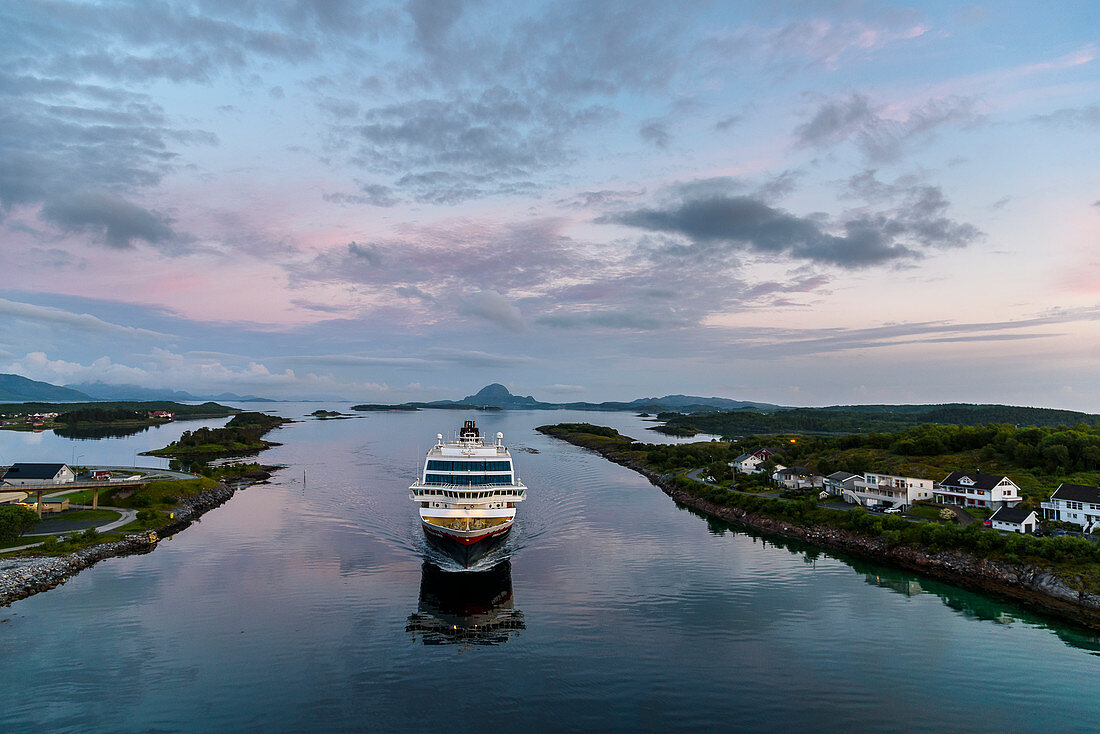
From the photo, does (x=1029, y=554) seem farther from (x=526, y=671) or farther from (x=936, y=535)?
(x=526, y=671)

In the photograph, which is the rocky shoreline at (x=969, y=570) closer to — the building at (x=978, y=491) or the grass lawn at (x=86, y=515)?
the building at (x=978, y=491)

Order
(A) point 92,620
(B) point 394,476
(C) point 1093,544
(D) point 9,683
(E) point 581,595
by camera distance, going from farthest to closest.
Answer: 1. (B) point 394,476
2. (C) point 1093,544
3. (E) point 581,595
4. (A) point 92,620
5. (D) point 9,683

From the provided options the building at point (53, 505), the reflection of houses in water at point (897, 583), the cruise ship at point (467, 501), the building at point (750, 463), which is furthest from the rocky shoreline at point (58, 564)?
the building at point (750, 463)

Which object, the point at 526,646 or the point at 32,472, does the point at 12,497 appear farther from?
the point at 526,646

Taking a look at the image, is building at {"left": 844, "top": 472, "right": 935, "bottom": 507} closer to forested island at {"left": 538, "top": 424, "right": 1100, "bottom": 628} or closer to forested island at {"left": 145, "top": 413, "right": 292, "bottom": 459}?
forested island at {"left": 538, "top": 424, "right": 1100, "bottom": 628}

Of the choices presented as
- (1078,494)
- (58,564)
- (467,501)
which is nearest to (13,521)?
(58,564)

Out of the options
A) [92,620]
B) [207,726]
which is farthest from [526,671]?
[92,620]
